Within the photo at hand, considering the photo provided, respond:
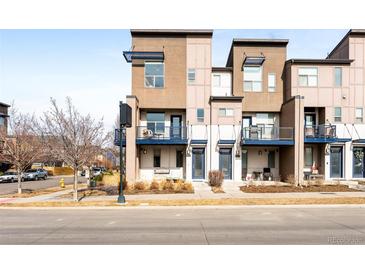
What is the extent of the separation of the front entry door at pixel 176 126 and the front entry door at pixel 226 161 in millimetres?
3786

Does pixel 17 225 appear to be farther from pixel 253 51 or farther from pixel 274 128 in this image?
pixel 253 51

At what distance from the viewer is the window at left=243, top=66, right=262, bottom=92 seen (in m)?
25.1

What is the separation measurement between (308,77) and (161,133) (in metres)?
13.5

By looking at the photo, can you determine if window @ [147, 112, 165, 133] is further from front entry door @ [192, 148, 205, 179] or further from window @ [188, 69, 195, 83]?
window @ [188, 69, 195, 83]

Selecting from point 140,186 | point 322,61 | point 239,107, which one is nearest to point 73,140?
point 140,186

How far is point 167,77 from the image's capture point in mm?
24312

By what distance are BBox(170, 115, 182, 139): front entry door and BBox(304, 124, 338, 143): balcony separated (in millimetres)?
10388

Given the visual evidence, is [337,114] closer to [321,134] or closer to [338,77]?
[321,134]

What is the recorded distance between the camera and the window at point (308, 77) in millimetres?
24531

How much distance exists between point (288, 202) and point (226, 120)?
35.4 ft

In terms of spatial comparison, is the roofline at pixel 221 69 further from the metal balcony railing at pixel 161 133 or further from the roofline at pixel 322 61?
the metal balcony railing at pixel 161 133

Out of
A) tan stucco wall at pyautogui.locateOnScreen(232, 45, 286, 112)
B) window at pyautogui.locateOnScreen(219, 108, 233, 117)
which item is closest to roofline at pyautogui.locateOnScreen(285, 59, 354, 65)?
tan stucco wall at pyautogui.locateOnScreen(232, 45, 286, 112)

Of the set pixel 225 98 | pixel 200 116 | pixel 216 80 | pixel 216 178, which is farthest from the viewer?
pixel 216 80

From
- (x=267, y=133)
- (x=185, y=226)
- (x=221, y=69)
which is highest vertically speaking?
(x=221, y=69)
